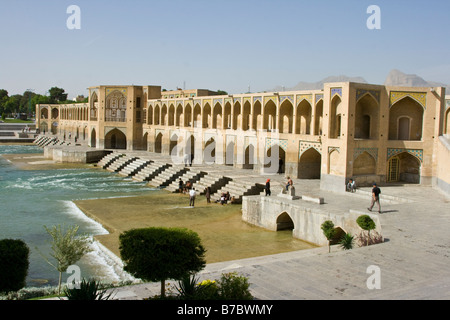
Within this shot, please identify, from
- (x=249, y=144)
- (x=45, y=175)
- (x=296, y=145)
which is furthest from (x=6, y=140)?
(x=296, y=145)

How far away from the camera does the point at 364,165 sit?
19703mm

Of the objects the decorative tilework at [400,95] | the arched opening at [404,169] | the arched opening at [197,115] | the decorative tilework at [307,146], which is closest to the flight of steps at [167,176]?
the arched opening at [197,115]

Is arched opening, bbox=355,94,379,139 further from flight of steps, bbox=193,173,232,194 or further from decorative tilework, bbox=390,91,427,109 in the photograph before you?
flight of steps, bbox=193,173,232,194

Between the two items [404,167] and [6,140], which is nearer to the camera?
[404,167]

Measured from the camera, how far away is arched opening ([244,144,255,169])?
27.5 m

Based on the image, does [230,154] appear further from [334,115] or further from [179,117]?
[334,115]

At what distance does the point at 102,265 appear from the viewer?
40.2 feet

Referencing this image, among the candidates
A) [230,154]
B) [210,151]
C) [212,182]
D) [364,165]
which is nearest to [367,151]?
[364,165]

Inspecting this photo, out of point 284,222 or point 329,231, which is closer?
point 329,231

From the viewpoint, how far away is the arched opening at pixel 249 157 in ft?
90.2

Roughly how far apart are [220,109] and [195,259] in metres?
25.9

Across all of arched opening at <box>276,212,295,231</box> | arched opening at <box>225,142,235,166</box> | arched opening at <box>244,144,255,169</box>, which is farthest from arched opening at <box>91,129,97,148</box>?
arched opening at <box>276,212,295,231</box>

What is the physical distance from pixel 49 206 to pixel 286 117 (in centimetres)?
1387
